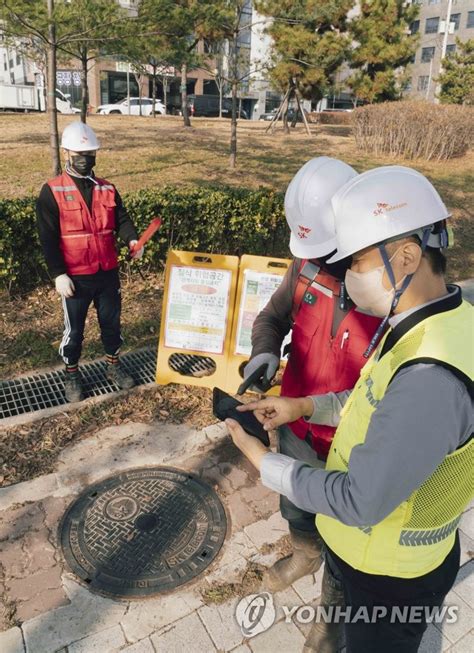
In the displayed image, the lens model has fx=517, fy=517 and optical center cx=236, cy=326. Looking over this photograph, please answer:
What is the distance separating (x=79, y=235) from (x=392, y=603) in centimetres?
316

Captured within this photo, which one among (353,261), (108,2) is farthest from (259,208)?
(353,261)

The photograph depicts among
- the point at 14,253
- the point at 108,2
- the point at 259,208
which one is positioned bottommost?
the point at 14,253

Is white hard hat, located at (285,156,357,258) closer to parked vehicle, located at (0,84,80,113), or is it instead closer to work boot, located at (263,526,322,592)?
work boot, located at (263,526,322,592)

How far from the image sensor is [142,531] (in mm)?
2955

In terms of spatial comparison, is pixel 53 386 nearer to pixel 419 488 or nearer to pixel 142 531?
pixel 142 531

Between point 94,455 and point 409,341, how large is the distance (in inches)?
→ 110

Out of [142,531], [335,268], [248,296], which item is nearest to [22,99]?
[248,296]

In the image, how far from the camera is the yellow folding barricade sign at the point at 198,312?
4250 mm

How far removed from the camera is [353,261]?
4.80 feet

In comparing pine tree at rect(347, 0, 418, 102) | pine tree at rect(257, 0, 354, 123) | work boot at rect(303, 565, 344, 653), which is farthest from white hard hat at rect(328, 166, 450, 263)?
pine tree at rect(347, 0, 418, 102)

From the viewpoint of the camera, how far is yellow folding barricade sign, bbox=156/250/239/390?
167 inches

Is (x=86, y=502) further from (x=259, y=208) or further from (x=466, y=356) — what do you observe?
(x=259, y=208)

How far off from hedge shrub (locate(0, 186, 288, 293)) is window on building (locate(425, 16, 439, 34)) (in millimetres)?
57496

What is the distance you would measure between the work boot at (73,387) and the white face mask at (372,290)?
10.1ft
